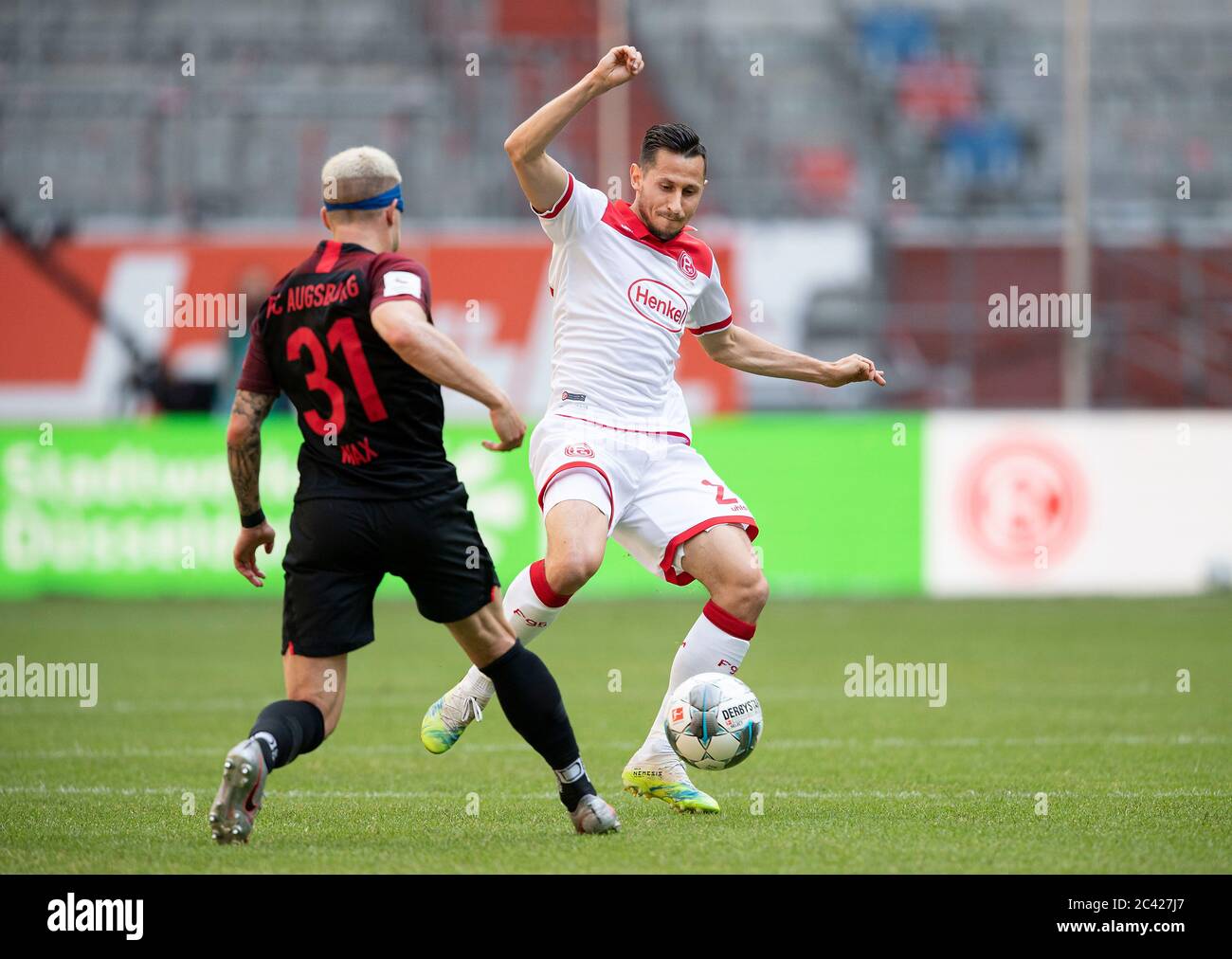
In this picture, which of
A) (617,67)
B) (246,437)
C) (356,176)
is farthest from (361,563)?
(617,67)

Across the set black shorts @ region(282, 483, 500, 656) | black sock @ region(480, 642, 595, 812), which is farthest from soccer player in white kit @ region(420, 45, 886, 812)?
black shorts @ region(282, 483, 500, 656)

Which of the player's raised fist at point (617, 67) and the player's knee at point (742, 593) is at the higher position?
the player's raised fist at point (617, 67)

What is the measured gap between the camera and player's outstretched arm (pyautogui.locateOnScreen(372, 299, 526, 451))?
510 centimetres

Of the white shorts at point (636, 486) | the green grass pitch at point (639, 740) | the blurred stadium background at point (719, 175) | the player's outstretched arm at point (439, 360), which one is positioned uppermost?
the blurred stadium background at point (719, 175)

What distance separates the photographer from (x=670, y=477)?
682cm

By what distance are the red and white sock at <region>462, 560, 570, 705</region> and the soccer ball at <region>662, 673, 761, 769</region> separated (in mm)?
585

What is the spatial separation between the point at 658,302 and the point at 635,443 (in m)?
0.55

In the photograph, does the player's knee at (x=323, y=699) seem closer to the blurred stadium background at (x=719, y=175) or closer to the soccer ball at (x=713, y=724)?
the soccer ball at (x=713, y=724)

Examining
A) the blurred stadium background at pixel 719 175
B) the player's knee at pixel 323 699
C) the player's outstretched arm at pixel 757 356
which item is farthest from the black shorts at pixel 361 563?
the blurred stadium background at pixel 719 175

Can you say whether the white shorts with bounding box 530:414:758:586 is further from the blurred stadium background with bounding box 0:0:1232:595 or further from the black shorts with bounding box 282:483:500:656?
the blurred stadium background with bounding box 0:0:1232:595

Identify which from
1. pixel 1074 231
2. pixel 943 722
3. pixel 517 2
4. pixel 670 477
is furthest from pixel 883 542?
pixel 517 2

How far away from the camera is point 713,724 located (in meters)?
6.35

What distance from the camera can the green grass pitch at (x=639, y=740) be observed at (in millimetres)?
→ 5473
